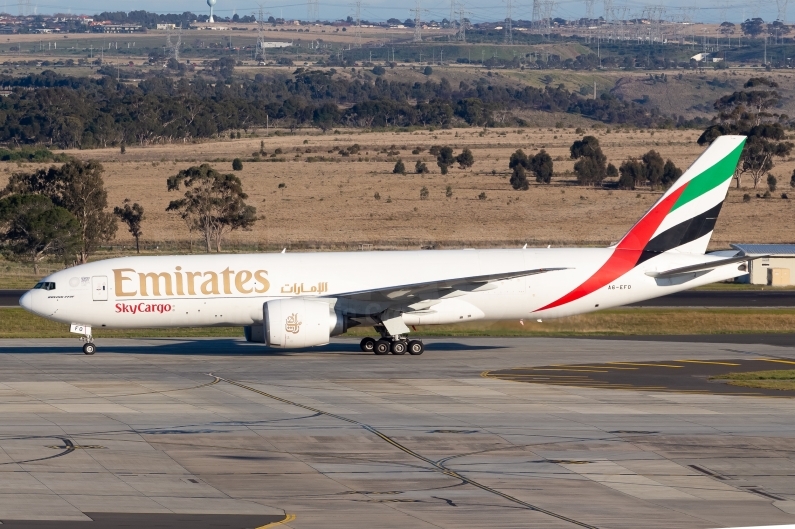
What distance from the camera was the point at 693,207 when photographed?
139 feet

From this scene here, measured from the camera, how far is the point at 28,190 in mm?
78875

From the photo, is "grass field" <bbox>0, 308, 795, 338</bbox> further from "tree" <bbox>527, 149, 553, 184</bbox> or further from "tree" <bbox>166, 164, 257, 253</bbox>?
"tree" <bbox>527, 149, 553, 184</bbox>

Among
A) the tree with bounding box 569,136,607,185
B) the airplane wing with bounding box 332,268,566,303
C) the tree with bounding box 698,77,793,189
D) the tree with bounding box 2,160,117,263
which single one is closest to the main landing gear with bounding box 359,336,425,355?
the airplane wing with bounding box 332,268,566,303

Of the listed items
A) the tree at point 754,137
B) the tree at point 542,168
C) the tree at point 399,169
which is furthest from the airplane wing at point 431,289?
the tree at point 399,169

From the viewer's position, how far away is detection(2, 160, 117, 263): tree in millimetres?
75188

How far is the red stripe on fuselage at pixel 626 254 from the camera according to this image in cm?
4147

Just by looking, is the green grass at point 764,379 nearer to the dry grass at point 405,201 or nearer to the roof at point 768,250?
the roof at point 768,250

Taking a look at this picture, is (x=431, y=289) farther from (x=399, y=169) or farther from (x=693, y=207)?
(x=399, y=169)

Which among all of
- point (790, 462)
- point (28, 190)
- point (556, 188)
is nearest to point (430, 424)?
point (790, 462)

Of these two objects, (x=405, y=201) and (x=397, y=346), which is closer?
(x=397, y=346)

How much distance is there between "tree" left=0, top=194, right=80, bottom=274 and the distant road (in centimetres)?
945

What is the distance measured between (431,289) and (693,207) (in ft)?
34.1

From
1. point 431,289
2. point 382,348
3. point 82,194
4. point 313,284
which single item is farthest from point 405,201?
point 431,289

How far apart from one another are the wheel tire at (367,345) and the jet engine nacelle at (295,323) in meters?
3.47
